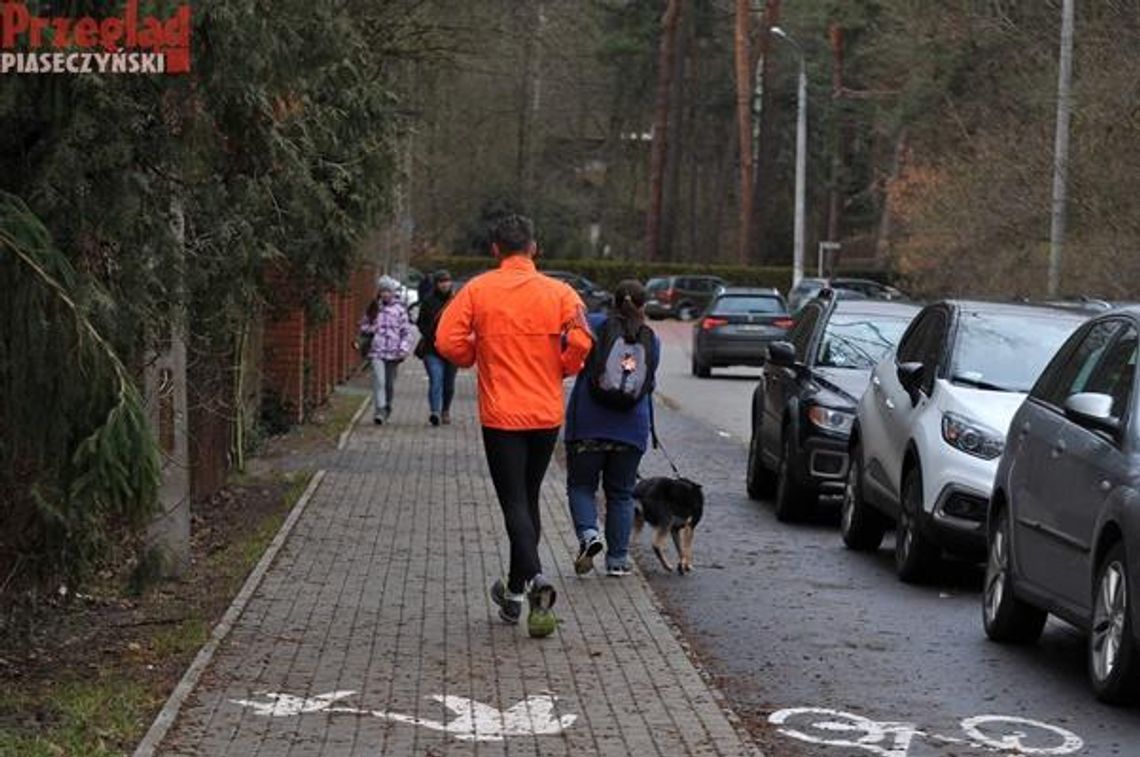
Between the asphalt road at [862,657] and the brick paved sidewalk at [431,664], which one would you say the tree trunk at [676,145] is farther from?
the brick paved sidewalk at [431,664]

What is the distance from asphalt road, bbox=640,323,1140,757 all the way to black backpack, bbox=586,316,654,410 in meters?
1.17

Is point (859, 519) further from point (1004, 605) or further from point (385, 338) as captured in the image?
point (385, 338)

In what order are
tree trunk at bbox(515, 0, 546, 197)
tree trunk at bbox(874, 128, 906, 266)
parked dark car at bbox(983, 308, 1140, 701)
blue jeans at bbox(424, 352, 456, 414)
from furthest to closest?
tree trunk at bbox(515, 0, 546, 197), tree trunk at bbox(874, 128, 906, 266), blue jeans at bbox(424, 352, 456, 414), parked dark car at bbox(983, 308, 1140, 701)

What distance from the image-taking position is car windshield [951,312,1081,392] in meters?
12.6

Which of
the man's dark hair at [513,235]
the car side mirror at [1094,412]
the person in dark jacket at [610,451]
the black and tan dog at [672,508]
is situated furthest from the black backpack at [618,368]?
the car side mirror at [1094,412]

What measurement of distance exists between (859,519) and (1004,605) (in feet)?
12.3

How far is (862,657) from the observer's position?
32.2 ft

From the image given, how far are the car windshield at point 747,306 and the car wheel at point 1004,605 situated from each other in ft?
96.5

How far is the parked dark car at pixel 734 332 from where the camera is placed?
39.4 m

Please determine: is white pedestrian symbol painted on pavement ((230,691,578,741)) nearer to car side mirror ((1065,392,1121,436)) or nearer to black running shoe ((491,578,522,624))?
black running shoe ((491,578,522,624))

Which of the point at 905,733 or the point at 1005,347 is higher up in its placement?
the point at 1005,347

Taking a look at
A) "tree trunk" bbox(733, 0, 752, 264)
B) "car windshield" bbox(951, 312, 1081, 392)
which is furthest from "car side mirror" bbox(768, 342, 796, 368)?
"tree trunk" bbox(733, 0, 752, 264)

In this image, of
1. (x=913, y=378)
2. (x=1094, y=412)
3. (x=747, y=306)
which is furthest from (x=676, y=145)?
(x=1094, y=412)

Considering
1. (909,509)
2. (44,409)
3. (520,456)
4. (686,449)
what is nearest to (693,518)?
(909,509)
